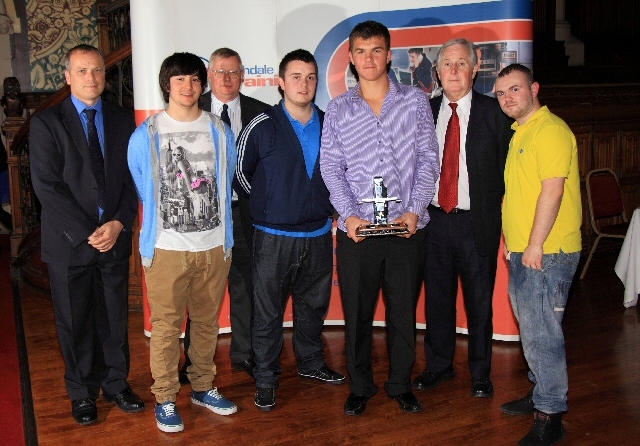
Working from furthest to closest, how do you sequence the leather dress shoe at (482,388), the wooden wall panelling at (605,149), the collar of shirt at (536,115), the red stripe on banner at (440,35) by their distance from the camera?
the wooden wall panelling at (605,149), the red stripe on banner at (440,35), the leather dress shoe at (482,388), the collar of shirt at (536,115)

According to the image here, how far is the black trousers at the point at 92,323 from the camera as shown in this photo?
3.72 meters

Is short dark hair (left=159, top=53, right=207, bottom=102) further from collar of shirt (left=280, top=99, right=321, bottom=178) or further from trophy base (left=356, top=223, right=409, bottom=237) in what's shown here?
trophy base (left=356, top=223, right=409, bottom=237)

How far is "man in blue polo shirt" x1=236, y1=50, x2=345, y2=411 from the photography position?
3771 mm

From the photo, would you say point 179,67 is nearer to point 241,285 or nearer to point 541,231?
point 241,285

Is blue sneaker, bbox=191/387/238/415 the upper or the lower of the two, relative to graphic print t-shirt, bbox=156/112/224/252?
lower

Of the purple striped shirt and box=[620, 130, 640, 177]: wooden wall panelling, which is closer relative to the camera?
the purple striped shirt

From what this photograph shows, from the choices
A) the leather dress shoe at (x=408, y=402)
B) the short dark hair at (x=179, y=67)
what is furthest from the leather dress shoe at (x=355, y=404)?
the short dark hair at (x=179, y=67)

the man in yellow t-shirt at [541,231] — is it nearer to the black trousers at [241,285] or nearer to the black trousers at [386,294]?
the black trousers at [386,294]

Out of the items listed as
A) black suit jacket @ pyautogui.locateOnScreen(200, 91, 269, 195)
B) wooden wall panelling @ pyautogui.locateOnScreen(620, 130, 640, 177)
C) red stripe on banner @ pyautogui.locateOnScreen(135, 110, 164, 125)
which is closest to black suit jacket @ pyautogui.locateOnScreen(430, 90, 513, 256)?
black suit jacket @ pyautogui.locateOnScreen(200, 91, 269, 195)

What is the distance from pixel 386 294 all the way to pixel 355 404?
58 cm

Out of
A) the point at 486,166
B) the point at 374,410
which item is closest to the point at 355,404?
the point at 374,410

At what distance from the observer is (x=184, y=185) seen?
348 cm

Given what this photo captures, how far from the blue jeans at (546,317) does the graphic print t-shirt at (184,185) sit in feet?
4.79

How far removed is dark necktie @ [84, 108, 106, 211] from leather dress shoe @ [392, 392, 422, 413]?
178 centimetres
